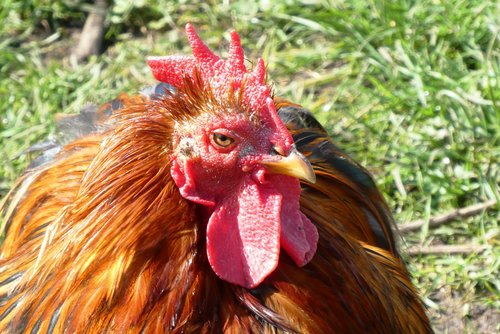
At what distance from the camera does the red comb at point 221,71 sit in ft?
6.92

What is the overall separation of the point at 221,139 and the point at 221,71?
8.2 inches

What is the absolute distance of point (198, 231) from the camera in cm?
215

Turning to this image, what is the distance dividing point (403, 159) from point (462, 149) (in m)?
0.30

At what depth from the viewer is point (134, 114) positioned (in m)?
2.23

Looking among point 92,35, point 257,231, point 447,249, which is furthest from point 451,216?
point 92,35

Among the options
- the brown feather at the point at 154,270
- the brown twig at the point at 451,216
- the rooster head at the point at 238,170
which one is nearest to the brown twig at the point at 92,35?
the brown twig at the point at 451,216

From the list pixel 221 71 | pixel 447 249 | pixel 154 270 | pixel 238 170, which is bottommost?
pixel 447 249

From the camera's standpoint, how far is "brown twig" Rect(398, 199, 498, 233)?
153 inches

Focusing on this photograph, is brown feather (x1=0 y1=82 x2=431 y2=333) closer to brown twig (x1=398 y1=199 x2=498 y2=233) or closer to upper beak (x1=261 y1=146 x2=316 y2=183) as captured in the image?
upper beak (x1=261 y1=146 x2=316 y2=183)

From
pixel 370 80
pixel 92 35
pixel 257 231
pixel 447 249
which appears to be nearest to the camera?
pixel 257 231

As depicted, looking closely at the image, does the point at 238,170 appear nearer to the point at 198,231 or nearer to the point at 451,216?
the point at 198,231

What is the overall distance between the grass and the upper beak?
181 cm

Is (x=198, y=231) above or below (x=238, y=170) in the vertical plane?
below

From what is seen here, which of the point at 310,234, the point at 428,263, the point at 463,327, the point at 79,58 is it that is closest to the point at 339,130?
the point at 428,263
